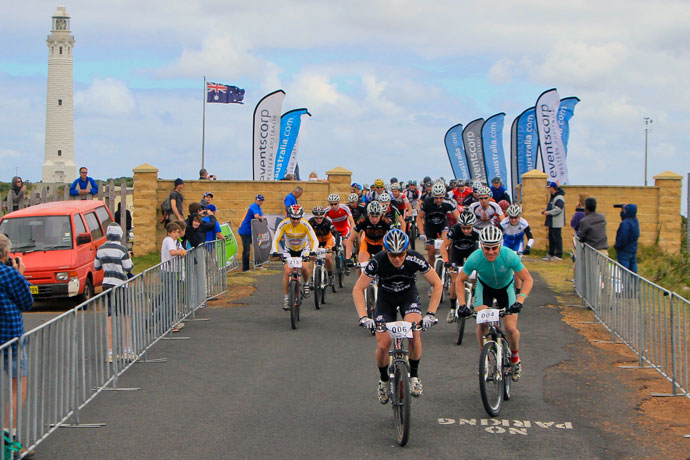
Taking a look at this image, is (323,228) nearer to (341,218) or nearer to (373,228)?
(341,218)

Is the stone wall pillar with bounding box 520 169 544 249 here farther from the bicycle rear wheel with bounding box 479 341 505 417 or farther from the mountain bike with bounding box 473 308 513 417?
the bicycle rear wheel with bounding box 479 341 505 417

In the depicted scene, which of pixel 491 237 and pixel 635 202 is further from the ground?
pixel 635 202

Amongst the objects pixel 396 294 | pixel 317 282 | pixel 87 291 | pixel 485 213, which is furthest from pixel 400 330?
pixel 87 291

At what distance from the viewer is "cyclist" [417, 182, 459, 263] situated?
54.4 ft

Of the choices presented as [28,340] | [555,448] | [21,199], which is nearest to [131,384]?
[28,340]

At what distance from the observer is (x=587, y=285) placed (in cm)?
1612

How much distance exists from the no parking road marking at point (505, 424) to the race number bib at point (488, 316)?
3.38 ft

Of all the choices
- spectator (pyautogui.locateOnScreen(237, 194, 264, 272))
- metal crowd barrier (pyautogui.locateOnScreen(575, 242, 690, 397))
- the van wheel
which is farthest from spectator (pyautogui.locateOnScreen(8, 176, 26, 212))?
metal crowd barrier (pyautogui.locateOnScreen(575, 242, 690, 397))

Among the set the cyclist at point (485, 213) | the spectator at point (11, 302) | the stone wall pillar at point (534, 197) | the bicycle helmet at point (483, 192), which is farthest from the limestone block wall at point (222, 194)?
the spectator at point (11, 302)

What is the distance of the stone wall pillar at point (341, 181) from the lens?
2714cm

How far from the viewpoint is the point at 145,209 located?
27078 mm

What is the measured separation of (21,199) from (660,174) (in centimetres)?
1945

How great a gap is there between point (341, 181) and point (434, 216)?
35.5 ft

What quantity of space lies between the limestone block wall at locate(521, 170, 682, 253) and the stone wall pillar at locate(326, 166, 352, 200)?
5.63 metres
